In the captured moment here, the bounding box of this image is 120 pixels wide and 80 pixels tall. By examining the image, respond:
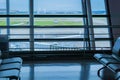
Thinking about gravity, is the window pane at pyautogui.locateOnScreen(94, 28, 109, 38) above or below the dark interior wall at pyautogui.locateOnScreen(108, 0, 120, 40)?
below

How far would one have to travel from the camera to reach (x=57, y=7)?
290 inches

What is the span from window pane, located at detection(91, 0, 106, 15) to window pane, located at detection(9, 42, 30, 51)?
207cm

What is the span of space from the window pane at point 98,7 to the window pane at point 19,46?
2.07 metres

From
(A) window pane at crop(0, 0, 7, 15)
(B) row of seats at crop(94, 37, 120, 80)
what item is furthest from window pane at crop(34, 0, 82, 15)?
(B) row of seats at crop(94, 37, 120, 80)

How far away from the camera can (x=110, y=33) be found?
721cm

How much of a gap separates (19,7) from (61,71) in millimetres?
2915

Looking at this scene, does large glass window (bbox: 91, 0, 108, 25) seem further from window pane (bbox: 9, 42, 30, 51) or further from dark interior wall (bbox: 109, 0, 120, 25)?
window pane (bbox: 9, 42, 30, 51)

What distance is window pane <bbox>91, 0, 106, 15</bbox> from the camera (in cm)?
734

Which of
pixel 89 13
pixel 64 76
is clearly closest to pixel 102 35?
pixel 89 13

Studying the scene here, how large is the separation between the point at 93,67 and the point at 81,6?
2405 millimetres

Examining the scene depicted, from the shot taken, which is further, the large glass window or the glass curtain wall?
the large glass window

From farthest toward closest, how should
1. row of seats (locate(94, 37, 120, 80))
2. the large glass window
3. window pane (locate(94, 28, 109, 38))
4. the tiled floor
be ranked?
the large glass window < window pane (locate(94, 28, 109, 38)) < the tiled floor < row of seats (locate(94, 37, 120, 80))

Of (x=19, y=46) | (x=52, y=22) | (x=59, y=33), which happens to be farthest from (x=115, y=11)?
(x=19, y=46)

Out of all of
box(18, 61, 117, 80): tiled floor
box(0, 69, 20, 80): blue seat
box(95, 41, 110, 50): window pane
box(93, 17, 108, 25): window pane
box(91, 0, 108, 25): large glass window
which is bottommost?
box(18, 61, 117, 80): tiled floor
